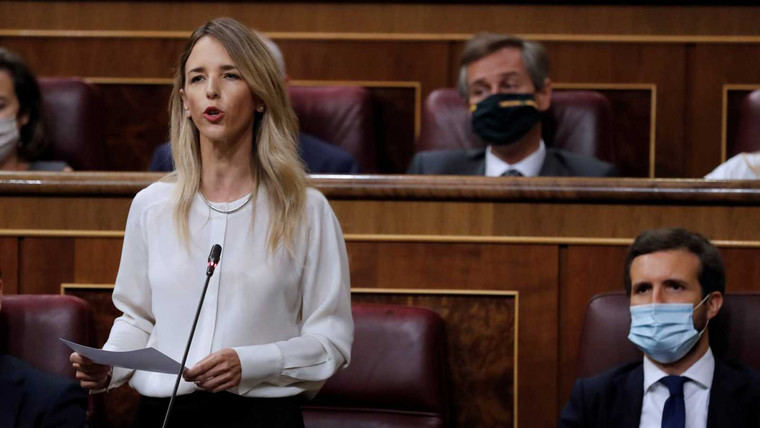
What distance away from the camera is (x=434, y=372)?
3.98 ft

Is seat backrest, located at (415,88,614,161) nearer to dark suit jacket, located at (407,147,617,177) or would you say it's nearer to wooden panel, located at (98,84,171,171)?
dark suit jacket, located at (407,147,617,177)

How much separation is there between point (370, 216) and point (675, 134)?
83cm

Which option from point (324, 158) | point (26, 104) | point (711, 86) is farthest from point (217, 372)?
point (711, 86)

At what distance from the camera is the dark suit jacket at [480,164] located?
5.51 ft

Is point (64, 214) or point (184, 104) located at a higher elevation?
point (184, 104)

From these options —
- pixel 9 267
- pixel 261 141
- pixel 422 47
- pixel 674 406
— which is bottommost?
pixel 674 406

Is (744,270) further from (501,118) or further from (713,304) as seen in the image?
(501,118)

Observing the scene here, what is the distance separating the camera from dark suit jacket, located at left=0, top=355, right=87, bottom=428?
3.52 feet

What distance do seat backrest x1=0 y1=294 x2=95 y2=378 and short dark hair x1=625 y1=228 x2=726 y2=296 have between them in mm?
577

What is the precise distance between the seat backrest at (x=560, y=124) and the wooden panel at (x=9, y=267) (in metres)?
0.72

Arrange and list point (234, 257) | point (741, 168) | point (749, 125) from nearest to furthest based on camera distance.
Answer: point (234, 257), point (741, 168), point (749, 125)

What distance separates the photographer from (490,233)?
136 cm

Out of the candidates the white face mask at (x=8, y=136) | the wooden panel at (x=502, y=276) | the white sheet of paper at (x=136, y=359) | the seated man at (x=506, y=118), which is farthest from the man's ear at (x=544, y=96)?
the white sheet of paper at (x=136, y=359)

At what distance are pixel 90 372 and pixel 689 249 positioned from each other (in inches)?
25.2
